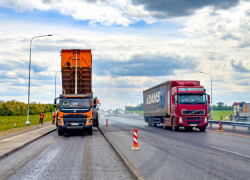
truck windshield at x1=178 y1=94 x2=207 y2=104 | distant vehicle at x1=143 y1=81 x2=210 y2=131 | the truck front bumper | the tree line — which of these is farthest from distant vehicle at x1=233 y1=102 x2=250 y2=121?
the tree line

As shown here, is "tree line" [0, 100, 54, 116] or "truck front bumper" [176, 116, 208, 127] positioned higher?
"tree line" [0, 100, 54, 116]

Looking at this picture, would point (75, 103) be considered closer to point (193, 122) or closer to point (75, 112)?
point (75, 112)

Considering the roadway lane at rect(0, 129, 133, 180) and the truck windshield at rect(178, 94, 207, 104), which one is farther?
the truck windshield at rect(178, 94, 207, 104)

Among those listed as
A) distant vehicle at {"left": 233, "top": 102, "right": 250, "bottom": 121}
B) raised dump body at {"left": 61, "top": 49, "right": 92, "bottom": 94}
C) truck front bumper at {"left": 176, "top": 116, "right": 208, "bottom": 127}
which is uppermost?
raised dump body at {"left": 61, "top": 49, "right": 92, "bottom": 94}

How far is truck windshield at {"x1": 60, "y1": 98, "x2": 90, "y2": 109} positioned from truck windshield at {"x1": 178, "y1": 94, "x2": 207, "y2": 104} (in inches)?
294

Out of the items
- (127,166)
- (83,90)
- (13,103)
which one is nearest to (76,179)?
(127,166)

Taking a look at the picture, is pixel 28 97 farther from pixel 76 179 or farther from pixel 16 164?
pixel 76 179

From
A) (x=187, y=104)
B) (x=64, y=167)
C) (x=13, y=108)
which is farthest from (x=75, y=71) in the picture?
(x=13, y=108)

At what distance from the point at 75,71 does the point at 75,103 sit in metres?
3.56

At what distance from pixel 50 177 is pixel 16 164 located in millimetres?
2640

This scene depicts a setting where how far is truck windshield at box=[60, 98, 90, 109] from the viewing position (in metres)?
21.5

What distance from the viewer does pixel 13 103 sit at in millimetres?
88750

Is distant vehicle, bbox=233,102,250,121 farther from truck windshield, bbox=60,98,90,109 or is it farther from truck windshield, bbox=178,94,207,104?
truck windshield, bbox=60,98,90,109

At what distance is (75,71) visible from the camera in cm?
2434
